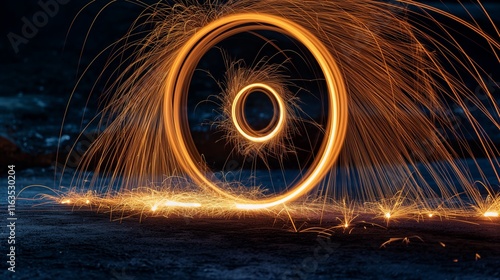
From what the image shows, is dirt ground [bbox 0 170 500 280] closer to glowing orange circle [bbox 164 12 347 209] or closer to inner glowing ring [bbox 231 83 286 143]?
glowing orange circle [bbox 164 12 347 209]

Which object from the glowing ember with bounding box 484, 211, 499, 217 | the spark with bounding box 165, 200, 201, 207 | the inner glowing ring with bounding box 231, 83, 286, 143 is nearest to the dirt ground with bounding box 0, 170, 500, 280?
the glowing ember with bounding box 484, 211, 499, 217

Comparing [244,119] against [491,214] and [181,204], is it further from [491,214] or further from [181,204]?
[491,214]

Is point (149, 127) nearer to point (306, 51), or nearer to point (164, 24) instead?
point (164, 24)

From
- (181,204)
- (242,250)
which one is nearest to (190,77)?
(181,204)

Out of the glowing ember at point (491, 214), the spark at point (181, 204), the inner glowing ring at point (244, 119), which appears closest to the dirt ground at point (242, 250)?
the glowing ember at point (491, 214)

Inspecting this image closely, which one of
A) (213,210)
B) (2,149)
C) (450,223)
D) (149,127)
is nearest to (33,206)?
(149,127)

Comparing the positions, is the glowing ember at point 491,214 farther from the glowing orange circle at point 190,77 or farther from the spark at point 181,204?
the spark at point 181,204
